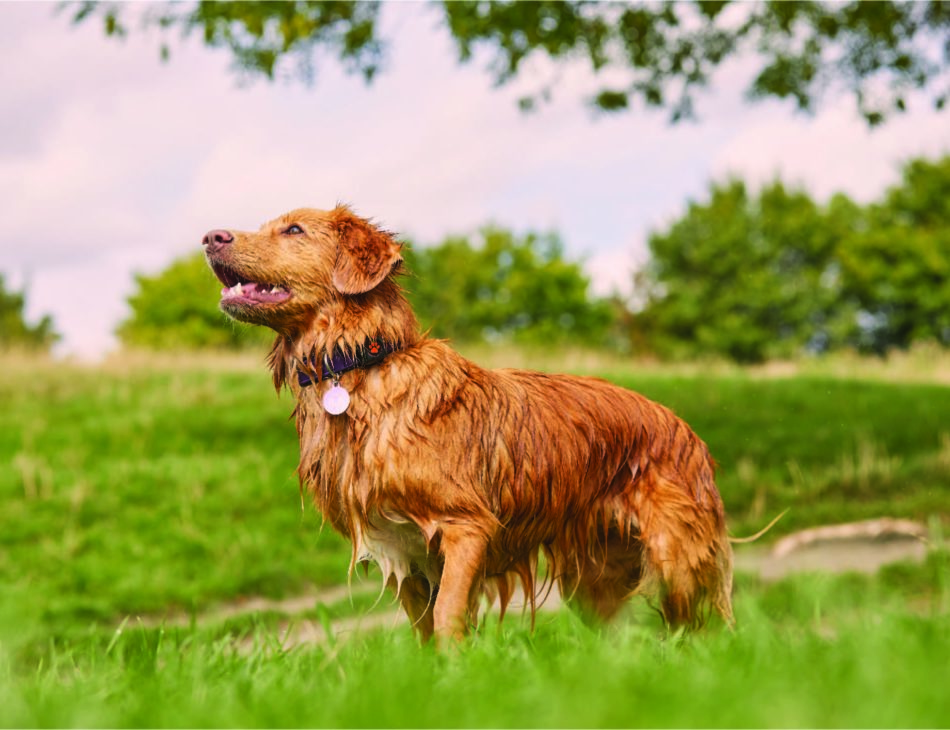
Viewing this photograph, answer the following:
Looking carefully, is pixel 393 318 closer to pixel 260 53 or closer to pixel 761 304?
pixel 260 53

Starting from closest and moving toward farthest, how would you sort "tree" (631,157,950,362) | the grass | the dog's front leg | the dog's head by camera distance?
the grass → the dog's front leg → the dog's head → "tree" (631,157,950,362)

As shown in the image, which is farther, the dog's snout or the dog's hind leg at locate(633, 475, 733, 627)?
the dog's hind leg at locate(633, 475, 733, 627)

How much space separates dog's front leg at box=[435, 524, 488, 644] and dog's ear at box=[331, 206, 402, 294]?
1147 mm

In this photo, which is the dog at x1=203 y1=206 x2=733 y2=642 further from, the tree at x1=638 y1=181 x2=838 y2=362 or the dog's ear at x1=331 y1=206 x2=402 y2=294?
the tree at x1=638 y1=181 x2=838 y2=362

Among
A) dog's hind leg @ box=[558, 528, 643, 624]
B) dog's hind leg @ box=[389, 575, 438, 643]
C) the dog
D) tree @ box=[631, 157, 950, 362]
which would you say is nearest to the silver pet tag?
the dog

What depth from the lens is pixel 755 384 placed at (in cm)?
1692

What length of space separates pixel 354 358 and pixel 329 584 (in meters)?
5.86

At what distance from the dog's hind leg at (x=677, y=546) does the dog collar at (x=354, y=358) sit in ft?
4.94

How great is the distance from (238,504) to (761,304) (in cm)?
3488

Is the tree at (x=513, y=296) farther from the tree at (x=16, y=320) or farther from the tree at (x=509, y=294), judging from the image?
the tree at (x=16, y=320)

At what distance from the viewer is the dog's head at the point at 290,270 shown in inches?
172

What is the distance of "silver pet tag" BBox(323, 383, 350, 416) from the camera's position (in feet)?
14.2

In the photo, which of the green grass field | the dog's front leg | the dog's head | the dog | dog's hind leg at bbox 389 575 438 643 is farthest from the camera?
dog's hind leg at bbox 389 575 438 643

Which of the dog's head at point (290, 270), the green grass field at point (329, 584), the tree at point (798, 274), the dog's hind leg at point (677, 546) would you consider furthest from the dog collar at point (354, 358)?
the tree at point (798, 274)
